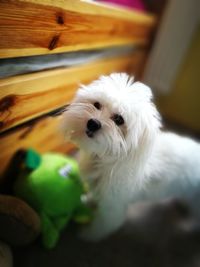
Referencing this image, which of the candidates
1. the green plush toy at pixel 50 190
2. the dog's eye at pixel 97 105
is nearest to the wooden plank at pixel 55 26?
the dog's eye at pixel 97 105

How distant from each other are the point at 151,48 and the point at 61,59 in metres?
1.37

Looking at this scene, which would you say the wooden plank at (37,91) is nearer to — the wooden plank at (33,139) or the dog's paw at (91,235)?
the wooden plank at (33,139)

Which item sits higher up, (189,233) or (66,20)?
(66,20)

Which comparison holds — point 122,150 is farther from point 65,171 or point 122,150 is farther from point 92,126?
point 65,171

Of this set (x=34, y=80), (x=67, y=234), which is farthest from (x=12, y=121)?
(x=67, y=234)

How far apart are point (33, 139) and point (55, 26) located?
49 centimetres

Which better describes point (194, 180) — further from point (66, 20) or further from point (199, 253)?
point (66, 20)

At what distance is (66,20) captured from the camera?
1012 mm

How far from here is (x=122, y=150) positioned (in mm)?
900

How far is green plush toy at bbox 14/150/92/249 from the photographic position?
105 cm

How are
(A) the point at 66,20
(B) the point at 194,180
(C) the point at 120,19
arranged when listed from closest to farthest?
(A) the point at 66,20
(B) the point at 194,180
(C) the point at 120,19

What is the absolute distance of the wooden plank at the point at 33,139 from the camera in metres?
1.04

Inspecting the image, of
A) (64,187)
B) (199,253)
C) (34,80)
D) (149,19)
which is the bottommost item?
(199,253)

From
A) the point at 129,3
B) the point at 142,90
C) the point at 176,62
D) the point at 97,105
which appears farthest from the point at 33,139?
the point at 176,62
